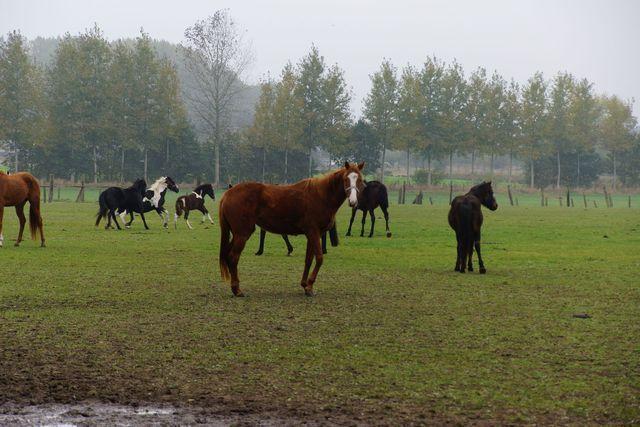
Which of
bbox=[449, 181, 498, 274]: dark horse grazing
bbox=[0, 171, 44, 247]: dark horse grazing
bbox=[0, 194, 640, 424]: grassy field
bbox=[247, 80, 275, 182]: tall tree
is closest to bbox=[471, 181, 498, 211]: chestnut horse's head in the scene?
bbox=[449, 181, 498, 274]: dark horse grazing

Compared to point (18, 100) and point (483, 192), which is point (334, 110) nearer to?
point (18, 100)

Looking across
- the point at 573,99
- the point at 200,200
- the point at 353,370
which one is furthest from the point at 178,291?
the point at 573,99

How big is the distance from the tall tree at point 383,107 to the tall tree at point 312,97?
22.0 ft

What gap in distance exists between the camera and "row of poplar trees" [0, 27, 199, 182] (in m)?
73.8

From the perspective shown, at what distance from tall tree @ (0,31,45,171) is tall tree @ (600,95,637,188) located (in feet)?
199

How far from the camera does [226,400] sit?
6406 millimetres

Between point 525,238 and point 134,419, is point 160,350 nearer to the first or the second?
point 134,419

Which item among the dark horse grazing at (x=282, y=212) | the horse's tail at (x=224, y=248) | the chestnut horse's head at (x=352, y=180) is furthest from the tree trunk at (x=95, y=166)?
the chestnut horse's head at (x=352, y=180)

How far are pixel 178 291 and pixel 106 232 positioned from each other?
1427 cm

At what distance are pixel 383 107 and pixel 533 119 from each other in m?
17.1

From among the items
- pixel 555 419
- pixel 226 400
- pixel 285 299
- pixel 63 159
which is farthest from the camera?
pixel 63 159

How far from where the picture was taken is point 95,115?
249ft

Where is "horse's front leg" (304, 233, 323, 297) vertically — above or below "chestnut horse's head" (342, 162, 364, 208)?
below

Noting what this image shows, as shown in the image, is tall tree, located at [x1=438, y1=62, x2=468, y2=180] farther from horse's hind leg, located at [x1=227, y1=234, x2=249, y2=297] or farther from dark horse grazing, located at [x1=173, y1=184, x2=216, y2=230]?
horse's hind leg, located at [x1=227, y1=234, x2=249, y2=297]
